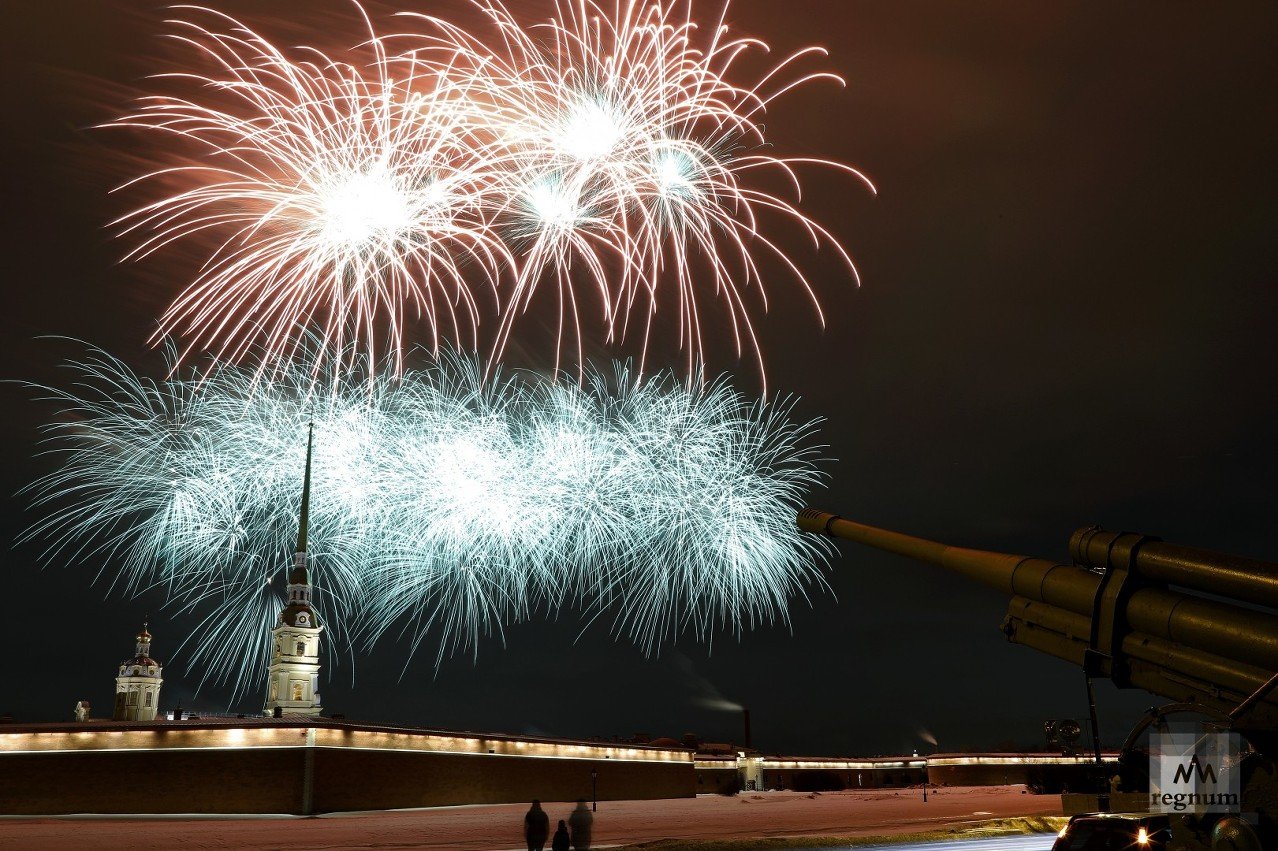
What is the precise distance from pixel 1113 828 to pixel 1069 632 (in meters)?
2.49

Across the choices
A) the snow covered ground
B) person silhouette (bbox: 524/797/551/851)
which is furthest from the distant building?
person silhouette (bbox: 524/797/551/851)

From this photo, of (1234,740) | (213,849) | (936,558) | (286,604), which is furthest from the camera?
(286,604)

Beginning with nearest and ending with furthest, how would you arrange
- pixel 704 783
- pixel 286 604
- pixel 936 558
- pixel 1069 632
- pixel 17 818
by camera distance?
pixel 1069 632, pixel 936 558, pixel 17 818, pixel 704 783, pixel 286 604

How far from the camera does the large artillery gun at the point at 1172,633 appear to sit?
33.4 ft

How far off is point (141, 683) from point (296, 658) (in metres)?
28.0

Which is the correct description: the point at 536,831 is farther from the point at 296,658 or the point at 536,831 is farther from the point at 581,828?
the point at 296,658

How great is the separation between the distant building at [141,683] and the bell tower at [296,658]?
2395 cm

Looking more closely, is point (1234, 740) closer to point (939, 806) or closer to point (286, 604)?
point (939, 806)

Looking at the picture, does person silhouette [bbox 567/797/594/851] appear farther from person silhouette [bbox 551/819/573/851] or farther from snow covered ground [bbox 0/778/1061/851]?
snow covered ground [bbox 0/778/1061/851]

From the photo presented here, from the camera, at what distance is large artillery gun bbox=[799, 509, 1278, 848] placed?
10195mm

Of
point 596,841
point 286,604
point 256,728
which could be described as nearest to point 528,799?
point 256,728

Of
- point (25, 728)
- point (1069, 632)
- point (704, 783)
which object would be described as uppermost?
point (1069, 632)

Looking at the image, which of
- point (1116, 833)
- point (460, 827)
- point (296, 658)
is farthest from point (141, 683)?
point (1116, 833)

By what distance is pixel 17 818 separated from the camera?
115ft
